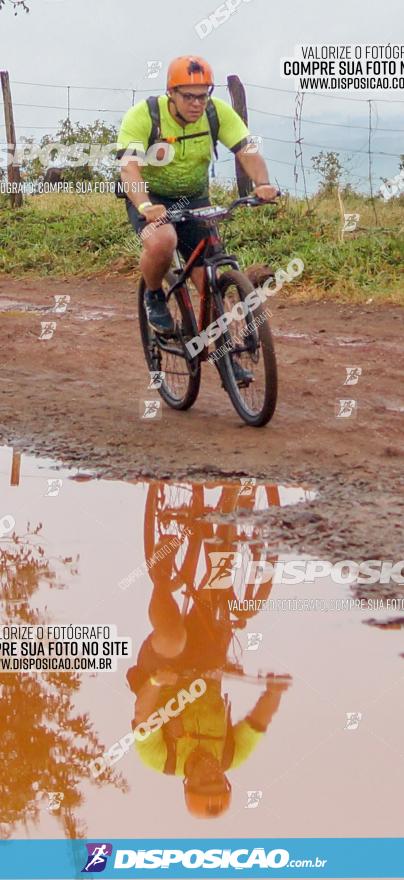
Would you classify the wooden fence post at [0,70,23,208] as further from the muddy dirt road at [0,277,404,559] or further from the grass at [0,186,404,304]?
the muddy dirt road at [0,277,404,559]

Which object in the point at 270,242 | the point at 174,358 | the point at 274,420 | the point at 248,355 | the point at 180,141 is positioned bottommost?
the point at 274,420

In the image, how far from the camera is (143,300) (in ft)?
25.0

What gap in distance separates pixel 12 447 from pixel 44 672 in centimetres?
309

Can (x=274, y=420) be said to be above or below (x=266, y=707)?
above

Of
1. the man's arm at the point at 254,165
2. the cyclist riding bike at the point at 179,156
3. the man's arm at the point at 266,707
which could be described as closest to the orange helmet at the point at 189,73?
the cyclist riding bike at the point at 179,156

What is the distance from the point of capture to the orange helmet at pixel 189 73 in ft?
21.2

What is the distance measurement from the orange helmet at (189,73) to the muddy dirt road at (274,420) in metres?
1.98

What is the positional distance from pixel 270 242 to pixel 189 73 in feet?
24.5

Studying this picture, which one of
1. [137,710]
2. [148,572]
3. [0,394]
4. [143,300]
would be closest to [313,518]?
[148,572]

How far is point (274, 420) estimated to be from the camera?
712cm

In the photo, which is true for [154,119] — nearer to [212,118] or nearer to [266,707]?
[212,118]

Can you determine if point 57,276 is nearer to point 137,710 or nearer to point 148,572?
point 148,572

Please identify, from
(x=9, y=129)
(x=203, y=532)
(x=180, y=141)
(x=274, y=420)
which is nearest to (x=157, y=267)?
(x=180, y=141)

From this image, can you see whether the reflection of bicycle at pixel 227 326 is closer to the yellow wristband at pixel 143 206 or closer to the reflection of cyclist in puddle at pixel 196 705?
the yellow wristband at pixel 143 206
